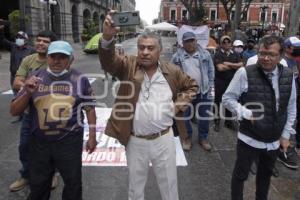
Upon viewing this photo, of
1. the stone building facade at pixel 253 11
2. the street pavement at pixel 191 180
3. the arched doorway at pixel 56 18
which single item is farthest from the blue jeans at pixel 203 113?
the stone building facade at pixel 253 11

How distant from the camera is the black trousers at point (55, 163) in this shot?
3090 millimetres

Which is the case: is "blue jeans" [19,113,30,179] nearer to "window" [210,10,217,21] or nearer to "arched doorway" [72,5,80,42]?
"arched doorway" [72,5,80,42]

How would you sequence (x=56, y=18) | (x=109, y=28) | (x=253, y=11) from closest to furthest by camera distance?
1. (x=109, y=28)
2. (x=56, y=18)
3. (x=253, y=11)

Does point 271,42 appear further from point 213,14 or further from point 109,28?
point 213,14

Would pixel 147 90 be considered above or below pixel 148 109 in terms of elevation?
above

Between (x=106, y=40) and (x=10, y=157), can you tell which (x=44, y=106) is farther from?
(x=10, y=157)

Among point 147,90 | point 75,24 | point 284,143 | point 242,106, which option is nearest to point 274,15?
point 75,24

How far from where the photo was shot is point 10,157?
5.29 m

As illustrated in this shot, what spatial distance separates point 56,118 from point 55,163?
42cm

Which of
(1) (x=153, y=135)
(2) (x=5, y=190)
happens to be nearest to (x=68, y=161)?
(1) (x=153, y=135)

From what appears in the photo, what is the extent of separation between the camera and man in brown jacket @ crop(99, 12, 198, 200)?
292 centimetres

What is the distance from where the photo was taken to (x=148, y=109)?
9.71 feet

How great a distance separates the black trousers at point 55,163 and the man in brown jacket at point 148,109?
0.36 metres

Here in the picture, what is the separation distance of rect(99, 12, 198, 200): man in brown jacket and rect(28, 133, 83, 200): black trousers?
14.2 inches
